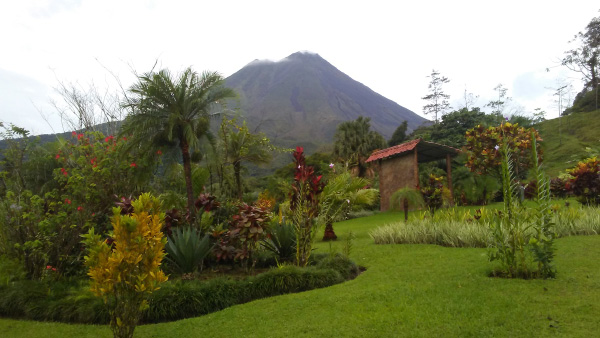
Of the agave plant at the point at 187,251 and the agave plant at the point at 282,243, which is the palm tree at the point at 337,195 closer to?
the agave plant at the point at 282,243

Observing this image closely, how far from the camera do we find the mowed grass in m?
3.01

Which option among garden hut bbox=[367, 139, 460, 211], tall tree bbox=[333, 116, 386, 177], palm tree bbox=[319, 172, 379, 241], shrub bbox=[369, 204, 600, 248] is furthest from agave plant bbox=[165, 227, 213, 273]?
tall tree bbox=[333, 116, 386, 177]

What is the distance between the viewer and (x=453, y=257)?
535 cm

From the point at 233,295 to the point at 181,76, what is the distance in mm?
4677

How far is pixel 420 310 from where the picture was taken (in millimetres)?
3410

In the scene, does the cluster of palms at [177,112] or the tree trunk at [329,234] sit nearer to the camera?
the cluster of palms at [177,112]

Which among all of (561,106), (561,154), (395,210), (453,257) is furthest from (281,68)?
(453,257)

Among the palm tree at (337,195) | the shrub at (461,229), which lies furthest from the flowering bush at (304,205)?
the shrub at (461,229)

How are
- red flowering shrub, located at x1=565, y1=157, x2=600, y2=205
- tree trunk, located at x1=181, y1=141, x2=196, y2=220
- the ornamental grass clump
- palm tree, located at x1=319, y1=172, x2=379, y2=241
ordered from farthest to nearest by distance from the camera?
red flowering shrub, located at x1=565, y1=157, x2=600, y2=205
tree trunk, located at x1=181, y1=141, x2=196, y2=220
palm tree, located at x1=319, y1=172, x2=379, y2=241
the ornamental grass clump

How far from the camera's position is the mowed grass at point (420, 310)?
119 inches

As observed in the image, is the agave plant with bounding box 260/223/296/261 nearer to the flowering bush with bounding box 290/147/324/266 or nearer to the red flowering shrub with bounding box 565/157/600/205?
the flowering bush with bounding box 290/147/324/266

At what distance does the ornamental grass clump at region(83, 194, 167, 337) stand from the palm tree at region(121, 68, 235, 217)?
3.81m

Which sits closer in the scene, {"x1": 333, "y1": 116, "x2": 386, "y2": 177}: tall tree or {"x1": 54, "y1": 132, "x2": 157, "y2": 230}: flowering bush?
{"x1": 54, "y1": 132, "x2": 157, "y2": 230}: flowering bush

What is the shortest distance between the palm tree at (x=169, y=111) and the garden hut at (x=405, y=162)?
955 centimetres
